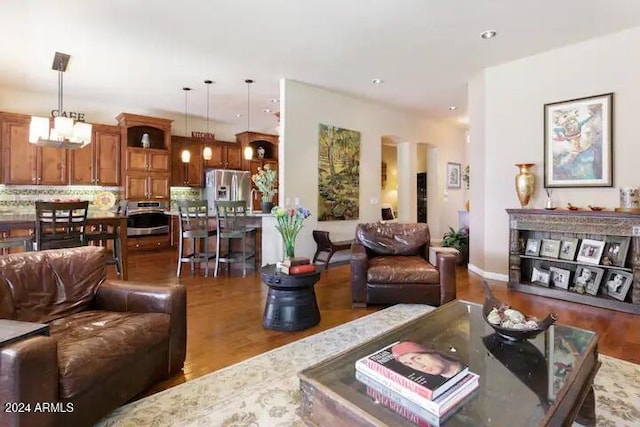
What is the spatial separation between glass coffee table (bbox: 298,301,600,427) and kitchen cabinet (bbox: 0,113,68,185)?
680 cm

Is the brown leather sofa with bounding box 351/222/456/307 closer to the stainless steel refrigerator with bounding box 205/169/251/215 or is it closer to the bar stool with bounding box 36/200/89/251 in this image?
the bar stool with bounding box 36/200/89/251

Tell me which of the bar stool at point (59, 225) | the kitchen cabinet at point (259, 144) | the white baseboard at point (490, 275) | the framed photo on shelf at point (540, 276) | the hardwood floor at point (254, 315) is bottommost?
the hardwood floor at point (254, 315)

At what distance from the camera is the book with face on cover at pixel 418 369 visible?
4.14ft

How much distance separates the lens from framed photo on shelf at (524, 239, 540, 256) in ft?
14.3

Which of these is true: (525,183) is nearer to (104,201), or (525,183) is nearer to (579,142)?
(579,142)

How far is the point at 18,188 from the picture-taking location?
20.0ft

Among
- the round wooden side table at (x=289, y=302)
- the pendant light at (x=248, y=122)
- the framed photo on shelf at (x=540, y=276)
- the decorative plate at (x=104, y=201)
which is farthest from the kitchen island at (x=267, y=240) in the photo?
the framed photo on shelf at (x=540, y=276)

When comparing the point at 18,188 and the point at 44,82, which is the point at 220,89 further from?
the point at 18,188

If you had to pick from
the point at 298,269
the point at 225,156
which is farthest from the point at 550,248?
the point at 225,156

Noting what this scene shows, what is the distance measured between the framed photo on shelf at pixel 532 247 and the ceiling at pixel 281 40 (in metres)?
2.40

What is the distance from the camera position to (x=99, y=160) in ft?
21.7

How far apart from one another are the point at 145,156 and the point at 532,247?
6.96 metres

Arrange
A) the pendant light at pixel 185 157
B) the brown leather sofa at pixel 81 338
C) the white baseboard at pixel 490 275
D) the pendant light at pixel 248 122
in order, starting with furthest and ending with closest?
1. the pendant light at pixel 185 157
2. the pendant light at pixel 248 122
3. the white baseboard at pixel 490 275
4. the brown leather sofa at pixel 81 338

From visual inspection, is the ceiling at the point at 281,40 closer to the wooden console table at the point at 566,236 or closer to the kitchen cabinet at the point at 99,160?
the kitchen cabinet at the point at 99,160
